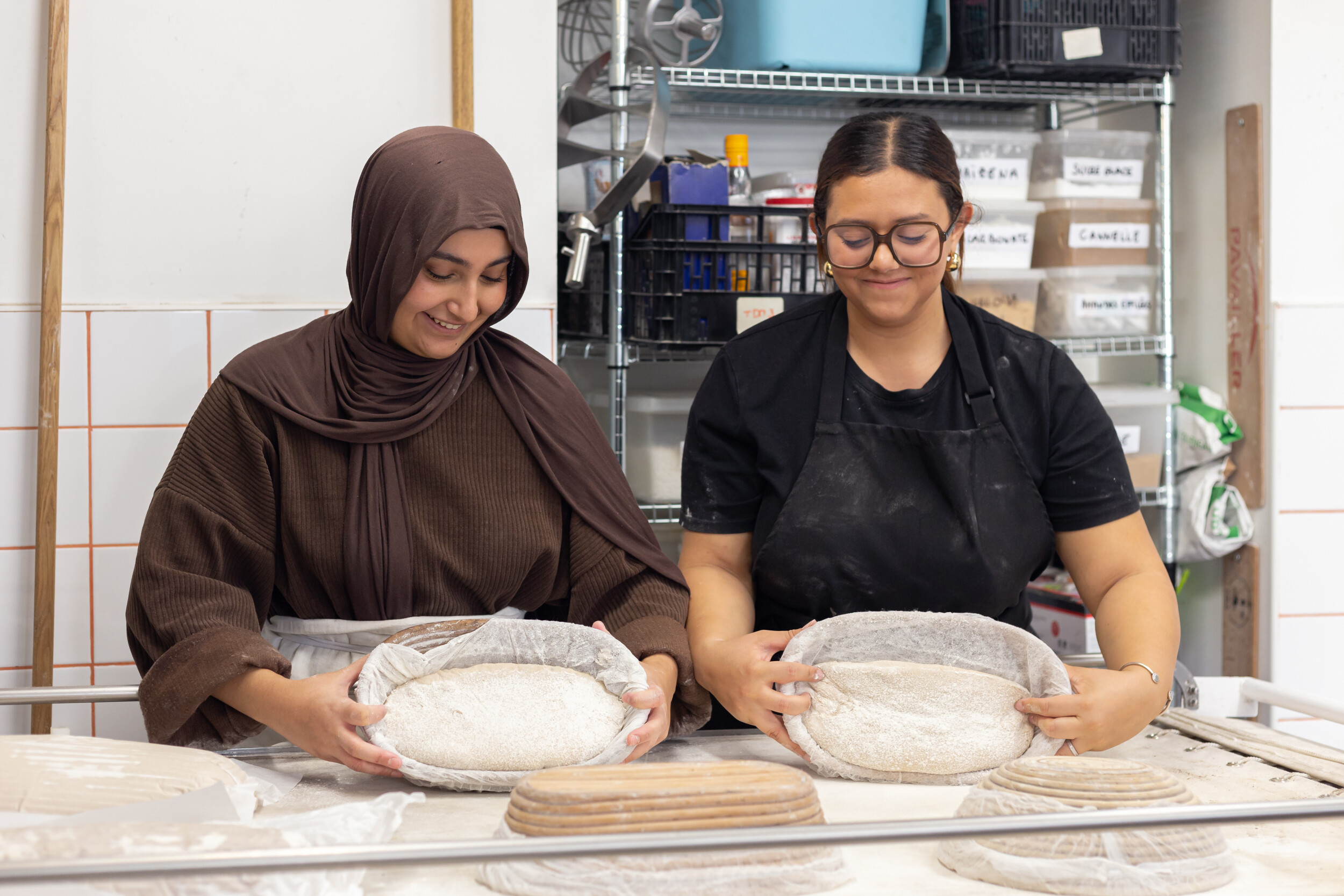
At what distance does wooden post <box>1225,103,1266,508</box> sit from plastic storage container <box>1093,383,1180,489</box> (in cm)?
14

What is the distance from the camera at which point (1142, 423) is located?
2355 millimetres

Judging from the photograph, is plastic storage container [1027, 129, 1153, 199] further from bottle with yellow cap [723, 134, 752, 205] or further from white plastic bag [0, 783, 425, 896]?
white plastic bag [0, 783, 425, 896]

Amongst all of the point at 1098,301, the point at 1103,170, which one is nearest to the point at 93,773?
the point at 1098,301

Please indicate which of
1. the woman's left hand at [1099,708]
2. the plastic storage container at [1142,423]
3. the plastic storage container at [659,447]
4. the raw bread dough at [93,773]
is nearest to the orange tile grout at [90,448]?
the raw bread dough at [93,773]

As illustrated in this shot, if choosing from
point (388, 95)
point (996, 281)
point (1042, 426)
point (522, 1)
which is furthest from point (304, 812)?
point (996, 281)

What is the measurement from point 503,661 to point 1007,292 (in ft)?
4.91

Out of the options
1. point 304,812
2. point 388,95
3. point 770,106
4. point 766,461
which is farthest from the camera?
point 770,106

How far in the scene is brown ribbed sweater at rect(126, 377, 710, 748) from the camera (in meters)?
1.18

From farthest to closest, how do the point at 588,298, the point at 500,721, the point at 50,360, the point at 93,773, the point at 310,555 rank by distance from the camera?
1. the point at 588,298
2. the point at 50,360
3. the point at 310,555
4. the point at 500,721
5. the point at 93,773

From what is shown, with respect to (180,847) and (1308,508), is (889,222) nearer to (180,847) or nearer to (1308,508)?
(180,847)

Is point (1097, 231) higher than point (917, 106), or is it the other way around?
point (917, 106)

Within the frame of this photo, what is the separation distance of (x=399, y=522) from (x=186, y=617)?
0.25 meters

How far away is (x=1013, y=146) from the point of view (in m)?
2.23

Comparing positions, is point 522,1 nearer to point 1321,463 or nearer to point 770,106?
point 770,106
